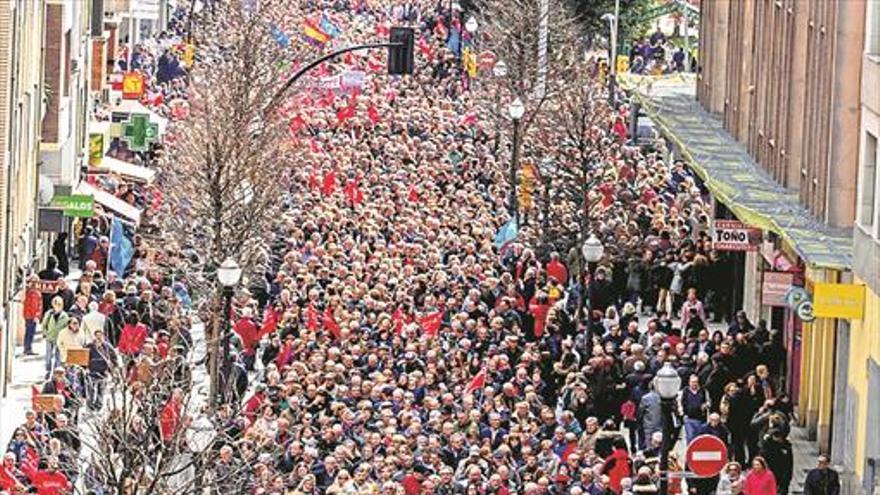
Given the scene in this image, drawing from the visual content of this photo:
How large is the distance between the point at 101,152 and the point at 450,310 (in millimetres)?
24372

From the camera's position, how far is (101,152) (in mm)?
86062

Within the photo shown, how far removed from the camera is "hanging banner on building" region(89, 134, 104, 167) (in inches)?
3344

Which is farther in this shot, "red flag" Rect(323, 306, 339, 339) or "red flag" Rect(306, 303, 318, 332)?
"red flag" Rect(306, 303, 318, 332)

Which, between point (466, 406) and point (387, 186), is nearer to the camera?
point (466, 406)

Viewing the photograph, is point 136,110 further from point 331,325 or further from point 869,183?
point 869,183

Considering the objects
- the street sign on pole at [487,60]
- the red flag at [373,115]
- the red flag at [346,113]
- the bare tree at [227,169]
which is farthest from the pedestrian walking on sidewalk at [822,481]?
the street sign on pole at [487,60]

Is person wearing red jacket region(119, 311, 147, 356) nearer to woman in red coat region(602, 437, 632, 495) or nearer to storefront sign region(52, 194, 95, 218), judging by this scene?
woman in red coat region(602, 437, 632, 495)

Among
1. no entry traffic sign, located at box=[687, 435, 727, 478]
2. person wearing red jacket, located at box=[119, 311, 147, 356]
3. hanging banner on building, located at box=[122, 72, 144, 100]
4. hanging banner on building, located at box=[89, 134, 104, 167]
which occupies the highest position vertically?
hanging banner on building, located at box=[122, 72, 144, 100]

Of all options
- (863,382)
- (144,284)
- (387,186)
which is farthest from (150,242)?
(863,382)

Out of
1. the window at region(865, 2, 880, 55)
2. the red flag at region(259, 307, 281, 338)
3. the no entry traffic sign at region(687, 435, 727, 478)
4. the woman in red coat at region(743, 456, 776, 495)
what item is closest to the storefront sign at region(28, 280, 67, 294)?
the red flag at region(259, 307, 281, 338)

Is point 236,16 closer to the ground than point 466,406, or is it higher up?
higher up

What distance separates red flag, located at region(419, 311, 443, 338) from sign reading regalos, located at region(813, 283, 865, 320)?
664cm

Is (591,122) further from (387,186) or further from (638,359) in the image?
(638,359)

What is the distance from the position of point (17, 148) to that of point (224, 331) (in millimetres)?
12286
